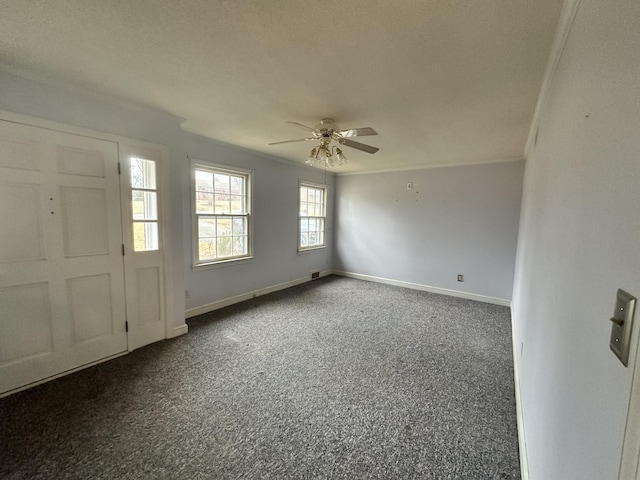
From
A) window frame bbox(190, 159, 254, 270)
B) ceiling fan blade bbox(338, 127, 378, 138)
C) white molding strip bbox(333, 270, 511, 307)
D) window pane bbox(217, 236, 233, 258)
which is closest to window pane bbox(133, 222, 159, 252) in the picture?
window frame bbox(190, 159, 254, 270)

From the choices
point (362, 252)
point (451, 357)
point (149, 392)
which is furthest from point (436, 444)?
point (362, 252)

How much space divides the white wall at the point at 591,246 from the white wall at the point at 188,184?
323cm

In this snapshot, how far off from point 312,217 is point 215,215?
2.31 m

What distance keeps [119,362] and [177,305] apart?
734mm

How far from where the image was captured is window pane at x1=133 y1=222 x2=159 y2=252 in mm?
2722

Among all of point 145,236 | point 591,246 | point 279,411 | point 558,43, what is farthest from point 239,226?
point 591,246

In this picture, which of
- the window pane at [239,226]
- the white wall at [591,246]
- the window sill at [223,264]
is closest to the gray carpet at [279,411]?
the white wall at [591,246]

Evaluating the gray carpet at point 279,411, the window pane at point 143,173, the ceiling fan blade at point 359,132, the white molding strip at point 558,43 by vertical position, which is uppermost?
the white molding strip at point 558,43

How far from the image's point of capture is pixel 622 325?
1.71 ft

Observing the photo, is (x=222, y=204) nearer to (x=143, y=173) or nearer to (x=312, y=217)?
(x=143, y=173)

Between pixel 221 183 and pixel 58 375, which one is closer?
pixel 58 375

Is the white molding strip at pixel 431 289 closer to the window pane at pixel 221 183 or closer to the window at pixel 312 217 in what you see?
the window at pixel 312 217

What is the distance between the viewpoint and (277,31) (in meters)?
1.49

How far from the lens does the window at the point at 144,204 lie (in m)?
2.69
